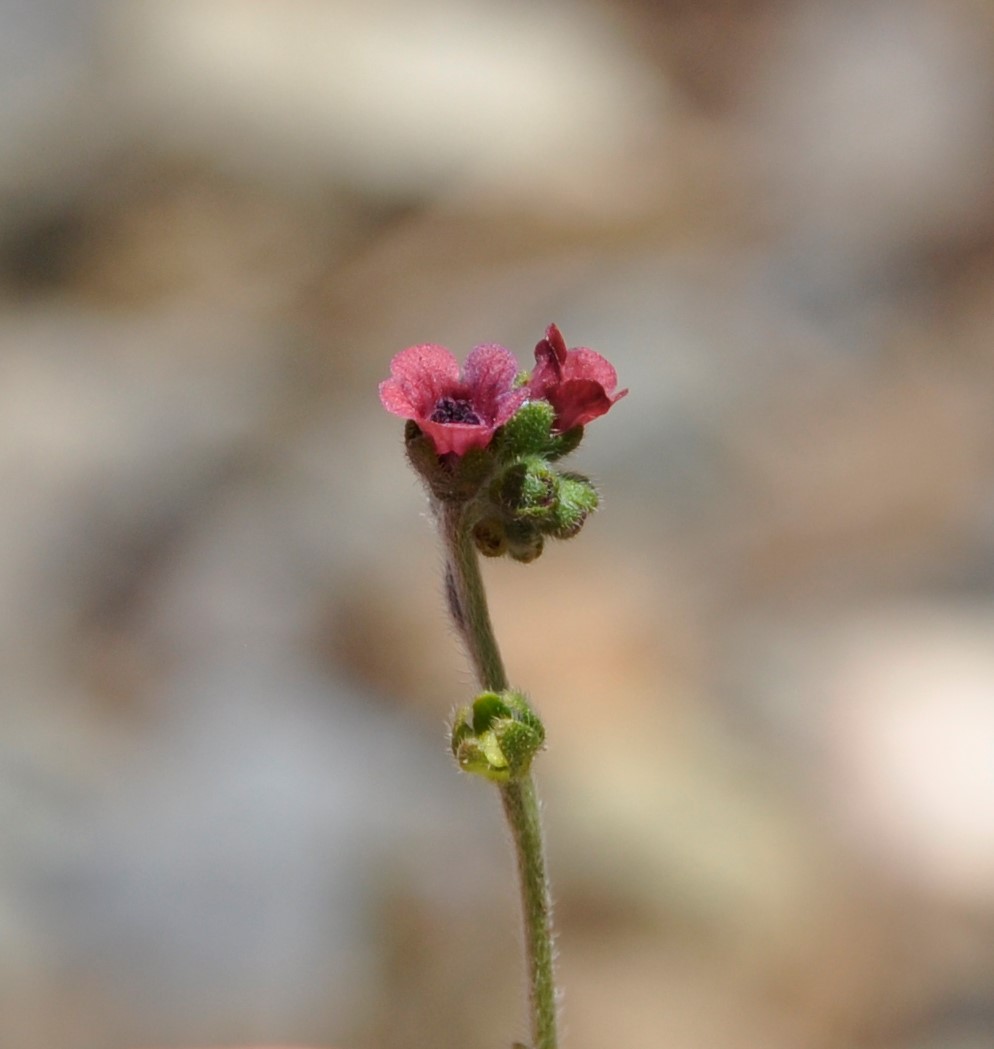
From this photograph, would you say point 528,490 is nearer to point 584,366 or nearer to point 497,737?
point 584,366

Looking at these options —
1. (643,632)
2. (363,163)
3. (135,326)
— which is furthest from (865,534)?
(135,326)

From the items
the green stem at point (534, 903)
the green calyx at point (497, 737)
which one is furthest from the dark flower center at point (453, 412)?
the green stem at point (534, 903)

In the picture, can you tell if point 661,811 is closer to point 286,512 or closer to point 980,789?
point 980,789

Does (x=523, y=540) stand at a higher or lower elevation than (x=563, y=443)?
lower

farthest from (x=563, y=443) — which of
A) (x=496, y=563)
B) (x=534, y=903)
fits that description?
(x=496, y=563)

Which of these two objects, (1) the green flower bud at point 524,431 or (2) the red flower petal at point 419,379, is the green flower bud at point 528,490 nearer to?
(1) the green flower bud at point 524,431

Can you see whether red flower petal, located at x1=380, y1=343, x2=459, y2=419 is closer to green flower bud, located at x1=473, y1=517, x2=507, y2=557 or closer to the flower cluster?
the flower cluster
